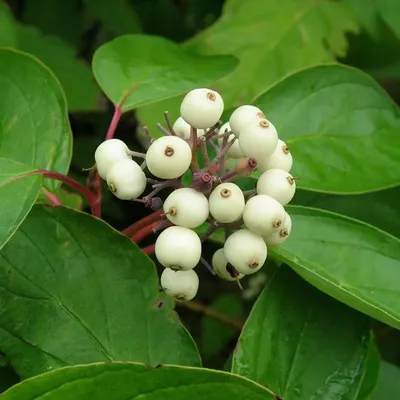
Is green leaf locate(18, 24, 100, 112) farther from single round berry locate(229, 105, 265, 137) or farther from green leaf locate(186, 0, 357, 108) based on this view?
single round berry locate(229, 105, 265, 137)

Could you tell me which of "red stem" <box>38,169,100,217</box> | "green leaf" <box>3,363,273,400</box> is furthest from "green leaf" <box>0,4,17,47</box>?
"green leaf" <box>3,363,273,400</box>

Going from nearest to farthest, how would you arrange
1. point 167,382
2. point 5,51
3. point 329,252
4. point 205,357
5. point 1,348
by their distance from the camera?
point 167,382 < point 1,348 < point 329,252 < point 5,51 < point 205,357

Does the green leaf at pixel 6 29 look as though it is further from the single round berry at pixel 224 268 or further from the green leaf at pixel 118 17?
the single round berry at pixel 224 268

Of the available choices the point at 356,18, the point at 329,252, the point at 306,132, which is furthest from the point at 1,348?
the point at 356,18

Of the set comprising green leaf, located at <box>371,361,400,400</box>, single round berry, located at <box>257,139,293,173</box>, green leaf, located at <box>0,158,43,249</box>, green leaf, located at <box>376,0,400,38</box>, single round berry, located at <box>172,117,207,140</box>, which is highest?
single round berry, located at <box>257,139,293,173</box>

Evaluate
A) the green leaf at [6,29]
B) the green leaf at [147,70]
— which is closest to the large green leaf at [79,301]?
the green leaf at [147,70]

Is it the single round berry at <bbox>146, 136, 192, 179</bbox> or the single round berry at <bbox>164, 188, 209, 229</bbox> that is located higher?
the single round berry at <bbox>146, 136, 192, 179</bbox>

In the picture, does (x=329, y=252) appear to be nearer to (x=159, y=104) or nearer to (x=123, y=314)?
(x=123, y=314)

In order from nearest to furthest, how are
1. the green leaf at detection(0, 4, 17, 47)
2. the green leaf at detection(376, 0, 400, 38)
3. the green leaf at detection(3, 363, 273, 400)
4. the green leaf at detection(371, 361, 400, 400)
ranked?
the green leaf at detection(3, 363, 273, 400) < the green leaf at detection(371, 361, 400, 400) < the green leaf at detection(0, 4, 17, 47) < the green leaf at detection(376, 0, 400, 38)
